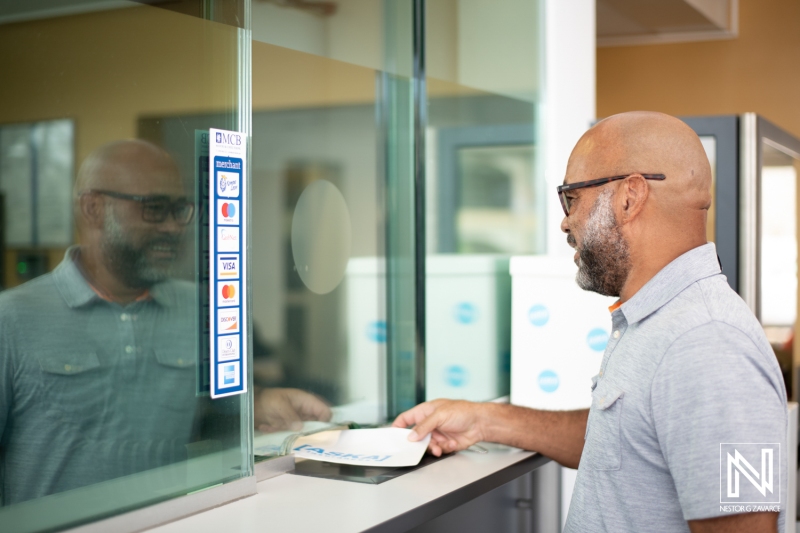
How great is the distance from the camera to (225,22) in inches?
48.9

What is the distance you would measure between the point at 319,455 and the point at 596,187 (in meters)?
0.66

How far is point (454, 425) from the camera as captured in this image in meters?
1.58

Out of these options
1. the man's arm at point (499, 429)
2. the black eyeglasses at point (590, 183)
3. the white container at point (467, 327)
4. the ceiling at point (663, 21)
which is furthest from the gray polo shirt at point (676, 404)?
the ceiling at point (663, 21)

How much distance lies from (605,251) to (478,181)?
95 cm

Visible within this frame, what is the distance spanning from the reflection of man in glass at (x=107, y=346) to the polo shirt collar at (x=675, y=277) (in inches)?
25.8

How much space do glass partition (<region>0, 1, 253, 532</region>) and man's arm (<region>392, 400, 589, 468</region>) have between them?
444 millimetres

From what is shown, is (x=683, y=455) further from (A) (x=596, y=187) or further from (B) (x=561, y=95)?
(B) (x=561, y=95)

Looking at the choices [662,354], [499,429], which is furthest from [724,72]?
[662,354]

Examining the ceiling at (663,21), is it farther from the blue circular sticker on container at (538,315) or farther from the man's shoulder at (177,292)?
the man's shoulder at (177,292)

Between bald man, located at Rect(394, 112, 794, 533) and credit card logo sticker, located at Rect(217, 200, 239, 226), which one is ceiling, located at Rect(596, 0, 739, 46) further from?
credit card logo sticker, located at Rect(217, 200, 239, 226)

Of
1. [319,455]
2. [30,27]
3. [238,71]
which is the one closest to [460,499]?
[319,455]

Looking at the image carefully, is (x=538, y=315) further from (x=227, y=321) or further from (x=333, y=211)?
(x=227, y=321)

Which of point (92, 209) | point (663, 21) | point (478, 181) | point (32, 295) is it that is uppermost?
point (663, 21)
